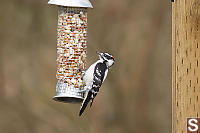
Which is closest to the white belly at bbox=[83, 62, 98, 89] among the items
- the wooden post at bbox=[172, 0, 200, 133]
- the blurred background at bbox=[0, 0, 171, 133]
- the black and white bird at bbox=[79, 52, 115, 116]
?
the black and white bird at bbox=[79, 52, 115, 116]

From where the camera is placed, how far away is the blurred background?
29.9 feet

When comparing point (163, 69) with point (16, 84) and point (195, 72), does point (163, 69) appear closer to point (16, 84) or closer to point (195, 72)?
point (16, 84)

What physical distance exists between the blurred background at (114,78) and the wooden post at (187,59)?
549 centimetres

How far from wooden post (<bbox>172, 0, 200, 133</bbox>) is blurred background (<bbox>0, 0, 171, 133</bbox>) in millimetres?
5493

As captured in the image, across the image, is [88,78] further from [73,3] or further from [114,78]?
[114,78]

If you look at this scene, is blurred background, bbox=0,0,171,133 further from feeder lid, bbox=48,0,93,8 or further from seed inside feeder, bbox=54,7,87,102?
feeder lid, bbox=48,0,93,8

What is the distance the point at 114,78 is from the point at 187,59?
5.76 meters

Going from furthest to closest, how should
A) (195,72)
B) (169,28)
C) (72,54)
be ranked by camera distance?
(169,28) < (72,54) < (195,72)

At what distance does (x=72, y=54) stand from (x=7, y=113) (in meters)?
4.97

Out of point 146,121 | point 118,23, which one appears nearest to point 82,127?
point 146,121

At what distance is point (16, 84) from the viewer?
31.1 ft

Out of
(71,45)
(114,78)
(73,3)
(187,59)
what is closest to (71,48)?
(71,45)

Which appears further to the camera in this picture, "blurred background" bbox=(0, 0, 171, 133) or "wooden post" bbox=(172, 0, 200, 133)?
"blurred background" bbox=(0, 0, 171, 133)

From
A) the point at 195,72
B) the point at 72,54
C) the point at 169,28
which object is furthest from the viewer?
the point at 169,28
